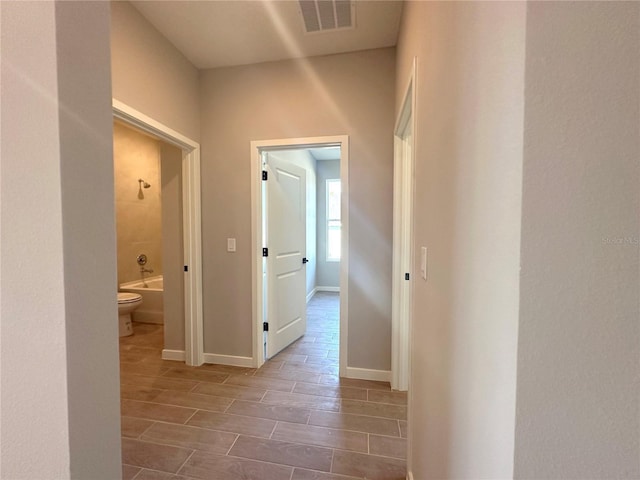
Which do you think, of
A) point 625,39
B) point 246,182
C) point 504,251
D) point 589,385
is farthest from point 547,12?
point 246,182

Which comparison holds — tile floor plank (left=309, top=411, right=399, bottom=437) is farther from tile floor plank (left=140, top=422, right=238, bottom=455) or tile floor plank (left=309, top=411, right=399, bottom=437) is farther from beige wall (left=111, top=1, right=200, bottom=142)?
beige wall (left=111, top=1, right=200, bottom=142)

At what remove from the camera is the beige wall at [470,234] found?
48 cm

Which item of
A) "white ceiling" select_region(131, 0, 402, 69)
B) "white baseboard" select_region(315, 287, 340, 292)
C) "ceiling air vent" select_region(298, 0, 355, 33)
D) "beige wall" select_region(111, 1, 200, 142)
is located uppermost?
"white ceiling" select_region(131, 0, 402, 69)

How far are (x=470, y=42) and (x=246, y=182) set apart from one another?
2124mm

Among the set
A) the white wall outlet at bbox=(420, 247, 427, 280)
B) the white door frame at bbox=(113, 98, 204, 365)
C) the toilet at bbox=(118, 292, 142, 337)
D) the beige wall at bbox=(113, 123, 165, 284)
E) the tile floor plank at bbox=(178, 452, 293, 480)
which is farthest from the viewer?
the beige wall at bbox=(113, 123, 165, 284)

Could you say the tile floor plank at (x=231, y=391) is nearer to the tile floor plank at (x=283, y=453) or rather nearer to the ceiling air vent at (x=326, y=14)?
the tile floor plank at (x=283, y=453)

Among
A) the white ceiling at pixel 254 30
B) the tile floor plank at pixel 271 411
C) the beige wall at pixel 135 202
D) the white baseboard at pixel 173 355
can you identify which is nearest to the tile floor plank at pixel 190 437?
the tile floor plank at pixel 271 411

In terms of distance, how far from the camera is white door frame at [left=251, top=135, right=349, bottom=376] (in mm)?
2359

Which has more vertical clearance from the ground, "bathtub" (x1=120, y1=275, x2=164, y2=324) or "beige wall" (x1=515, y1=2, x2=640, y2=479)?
"beige wall" (x1=515, y1=2, x2=640, y2=479)

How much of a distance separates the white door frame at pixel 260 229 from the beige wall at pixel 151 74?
0.65m

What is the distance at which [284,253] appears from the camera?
2939mm

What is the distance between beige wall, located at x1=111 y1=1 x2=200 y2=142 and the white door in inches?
31.6

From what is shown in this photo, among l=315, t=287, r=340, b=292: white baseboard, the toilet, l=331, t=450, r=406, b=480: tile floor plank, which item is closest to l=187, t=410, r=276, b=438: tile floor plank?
l=331, t=450, r=406, b=480: tile floor plank

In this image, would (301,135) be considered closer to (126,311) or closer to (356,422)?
(356,422)
